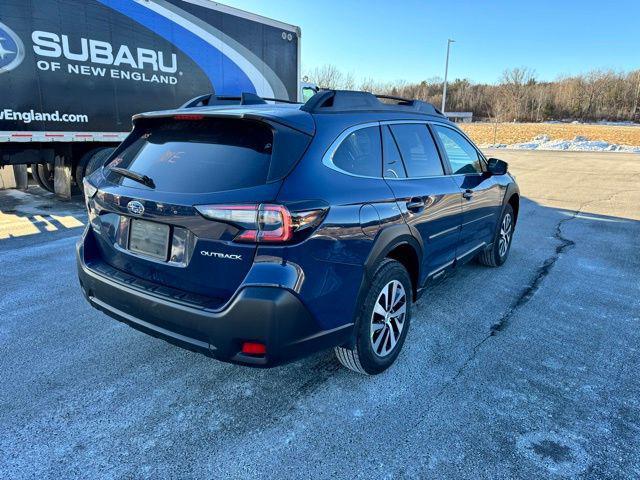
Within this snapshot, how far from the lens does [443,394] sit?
2.79 meters

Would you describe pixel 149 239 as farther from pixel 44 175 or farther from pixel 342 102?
pixel 44 175

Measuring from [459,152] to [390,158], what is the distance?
1360 millimetres

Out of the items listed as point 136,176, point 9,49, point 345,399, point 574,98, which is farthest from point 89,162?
point 574,98

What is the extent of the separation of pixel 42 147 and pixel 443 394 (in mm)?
7970

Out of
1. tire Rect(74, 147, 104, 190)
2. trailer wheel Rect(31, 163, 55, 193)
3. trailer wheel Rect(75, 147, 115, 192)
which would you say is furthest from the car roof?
trailer wheel Rect(31, 163, 55, 193)

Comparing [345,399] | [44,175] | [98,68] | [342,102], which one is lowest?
[345,399]

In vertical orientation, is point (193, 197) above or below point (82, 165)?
A: above

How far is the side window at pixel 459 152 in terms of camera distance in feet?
12.8

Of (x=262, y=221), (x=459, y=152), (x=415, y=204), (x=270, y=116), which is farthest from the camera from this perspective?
(x=459, y=152)

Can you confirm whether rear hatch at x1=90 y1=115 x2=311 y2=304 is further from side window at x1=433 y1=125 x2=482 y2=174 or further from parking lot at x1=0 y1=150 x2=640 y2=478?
side window at x1=433 y1=125 x2=482 y2=174

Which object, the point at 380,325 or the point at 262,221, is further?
the point at 380,325

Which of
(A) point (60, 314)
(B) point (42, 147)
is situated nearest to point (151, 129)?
(A) point (60, 314)

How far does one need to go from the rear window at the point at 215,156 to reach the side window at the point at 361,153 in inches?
11.2

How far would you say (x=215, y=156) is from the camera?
97.7 inches
